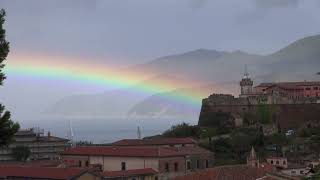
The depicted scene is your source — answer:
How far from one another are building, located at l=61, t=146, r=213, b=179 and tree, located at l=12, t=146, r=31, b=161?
12093 millimetres

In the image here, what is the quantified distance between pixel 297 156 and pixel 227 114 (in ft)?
69.1

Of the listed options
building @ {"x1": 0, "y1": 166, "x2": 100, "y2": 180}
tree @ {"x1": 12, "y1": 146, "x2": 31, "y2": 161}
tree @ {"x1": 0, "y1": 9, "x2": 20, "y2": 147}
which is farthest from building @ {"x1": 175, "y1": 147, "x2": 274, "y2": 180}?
tree @ {"x1": 12, "y1": 146, "x2": 31, "y2": 161}

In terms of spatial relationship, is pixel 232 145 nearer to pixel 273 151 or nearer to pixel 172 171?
pixel 273 151

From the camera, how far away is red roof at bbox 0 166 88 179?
4062cm

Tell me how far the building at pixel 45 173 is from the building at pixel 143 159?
8182mm

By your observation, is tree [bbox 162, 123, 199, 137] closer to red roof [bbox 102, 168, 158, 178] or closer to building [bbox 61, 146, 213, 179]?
building [bbox 61, 146, 213, 179]

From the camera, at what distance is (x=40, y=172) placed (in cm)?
4225

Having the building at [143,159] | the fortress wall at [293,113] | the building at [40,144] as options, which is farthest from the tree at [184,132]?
the building at [143,159]

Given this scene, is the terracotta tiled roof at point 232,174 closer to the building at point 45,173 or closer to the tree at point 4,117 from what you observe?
the building at point 45,173

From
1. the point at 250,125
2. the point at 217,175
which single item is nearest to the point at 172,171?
the point at 217,175

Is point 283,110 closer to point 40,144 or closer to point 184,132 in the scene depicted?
point 184,132

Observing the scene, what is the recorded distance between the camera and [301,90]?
93.9 m

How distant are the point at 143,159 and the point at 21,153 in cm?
2073

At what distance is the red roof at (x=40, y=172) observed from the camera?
4062cm
